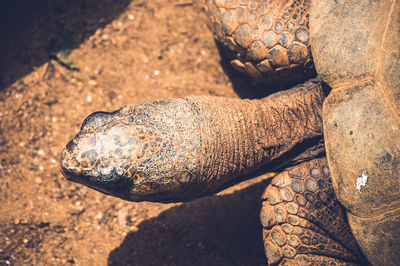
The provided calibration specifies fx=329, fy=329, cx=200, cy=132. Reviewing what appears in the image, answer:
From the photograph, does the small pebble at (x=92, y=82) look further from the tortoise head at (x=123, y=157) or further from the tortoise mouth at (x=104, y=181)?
the tortoise mouth at (x=104, y=181)

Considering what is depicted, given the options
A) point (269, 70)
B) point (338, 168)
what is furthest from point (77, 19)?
point (338, 168)

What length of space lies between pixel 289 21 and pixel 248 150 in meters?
1.25

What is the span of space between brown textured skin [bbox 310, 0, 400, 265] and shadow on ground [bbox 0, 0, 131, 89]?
278 cm

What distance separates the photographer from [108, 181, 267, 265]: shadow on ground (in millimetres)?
3443

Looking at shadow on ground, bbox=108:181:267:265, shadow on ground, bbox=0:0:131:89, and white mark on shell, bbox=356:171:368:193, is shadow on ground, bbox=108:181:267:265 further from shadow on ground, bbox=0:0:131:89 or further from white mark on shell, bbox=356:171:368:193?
shadow on ground, bbox=0:0:131:89

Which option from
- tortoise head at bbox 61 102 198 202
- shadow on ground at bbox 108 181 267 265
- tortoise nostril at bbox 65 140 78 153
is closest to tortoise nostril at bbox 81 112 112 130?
tortoise head at bbox 61 102 198 202

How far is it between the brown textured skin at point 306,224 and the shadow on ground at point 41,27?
116 inches

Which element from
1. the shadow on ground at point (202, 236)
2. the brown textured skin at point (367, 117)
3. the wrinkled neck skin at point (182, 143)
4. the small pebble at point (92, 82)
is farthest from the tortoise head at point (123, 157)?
the small pebble at point (92, 82)

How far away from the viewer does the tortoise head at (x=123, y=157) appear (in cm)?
220

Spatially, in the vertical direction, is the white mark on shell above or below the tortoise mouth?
below

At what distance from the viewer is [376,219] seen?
2262 millimetres

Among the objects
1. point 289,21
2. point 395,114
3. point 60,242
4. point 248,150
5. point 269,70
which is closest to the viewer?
point 395,114

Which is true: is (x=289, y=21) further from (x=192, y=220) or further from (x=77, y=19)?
(x=77, y=19)

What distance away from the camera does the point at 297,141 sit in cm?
292
